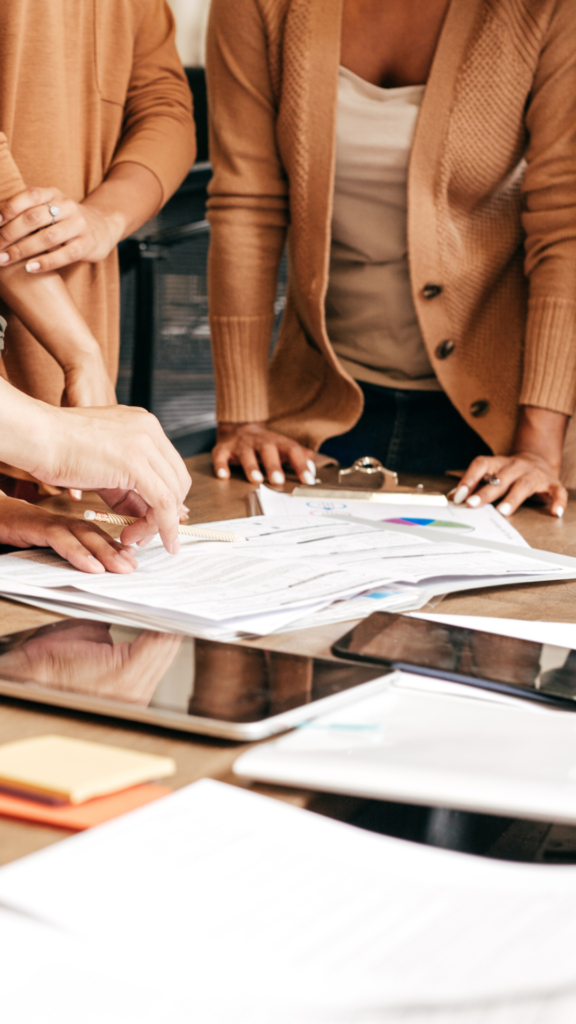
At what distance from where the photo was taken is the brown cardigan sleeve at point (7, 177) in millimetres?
1019

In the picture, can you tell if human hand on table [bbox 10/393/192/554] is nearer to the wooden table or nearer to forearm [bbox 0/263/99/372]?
the wooden table

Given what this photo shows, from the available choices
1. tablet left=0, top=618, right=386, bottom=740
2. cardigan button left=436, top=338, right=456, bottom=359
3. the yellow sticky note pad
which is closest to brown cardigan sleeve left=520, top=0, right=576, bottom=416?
cardigan button left=436, top=338, right=456, bottom=359

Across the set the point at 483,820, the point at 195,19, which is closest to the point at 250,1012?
the point at 483,820

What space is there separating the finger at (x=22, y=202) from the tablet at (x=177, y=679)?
2.20 feet

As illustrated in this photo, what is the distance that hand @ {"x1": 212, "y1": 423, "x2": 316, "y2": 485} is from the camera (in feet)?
3.99

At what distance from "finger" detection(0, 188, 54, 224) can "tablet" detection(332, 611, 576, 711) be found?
2.33 feet

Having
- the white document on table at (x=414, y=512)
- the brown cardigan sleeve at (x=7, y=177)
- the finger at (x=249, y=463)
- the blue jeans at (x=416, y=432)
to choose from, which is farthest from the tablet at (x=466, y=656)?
the blue jeans at (x=416, y=432)

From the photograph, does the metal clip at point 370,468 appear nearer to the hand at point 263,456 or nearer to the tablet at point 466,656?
the hand at point 263,456

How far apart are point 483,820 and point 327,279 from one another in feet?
3.17

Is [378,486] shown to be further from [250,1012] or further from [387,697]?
[250,1012]

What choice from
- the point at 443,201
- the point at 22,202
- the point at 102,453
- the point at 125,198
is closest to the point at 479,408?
the point at 443,201

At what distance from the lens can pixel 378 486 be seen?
1.14 m

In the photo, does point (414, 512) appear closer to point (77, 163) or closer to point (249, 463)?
point (249, 463)

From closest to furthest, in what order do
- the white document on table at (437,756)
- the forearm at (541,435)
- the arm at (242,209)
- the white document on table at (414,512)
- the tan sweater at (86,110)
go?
the white document on table at (437,756)
the white document on table at (414,512)
the tan sweater at (86,110)
the forearm at (541,435)
the arm at (242,209)
